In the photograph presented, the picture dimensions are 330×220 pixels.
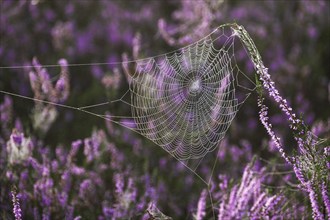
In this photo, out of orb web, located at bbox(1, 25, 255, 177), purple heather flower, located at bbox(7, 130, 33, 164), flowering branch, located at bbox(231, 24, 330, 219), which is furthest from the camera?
orb web, located at bbox(1, 25, 255, 177)

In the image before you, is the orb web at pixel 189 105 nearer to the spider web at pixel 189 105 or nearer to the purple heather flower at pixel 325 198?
the spider web at pixel 189 105

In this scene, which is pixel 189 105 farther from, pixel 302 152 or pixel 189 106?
pixel 302 152

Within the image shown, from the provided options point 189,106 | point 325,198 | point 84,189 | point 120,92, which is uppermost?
point 120,92

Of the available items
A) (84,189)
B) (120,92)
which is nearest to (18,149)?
(84,189)

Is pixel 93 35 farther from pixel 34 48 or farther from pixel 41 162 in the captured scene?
A: pixel 41 162

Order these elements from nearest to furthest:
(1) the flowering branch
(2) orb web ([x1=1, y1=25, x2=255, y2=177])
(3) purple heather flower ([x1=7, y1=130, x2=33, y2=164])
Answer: (1) the flowering branch → (3) purple heather flower ([x1=7, y1=130, x2=33, y2=164]) → (2) orb web ([x1=1, y1=25, x2=255, y2=177])

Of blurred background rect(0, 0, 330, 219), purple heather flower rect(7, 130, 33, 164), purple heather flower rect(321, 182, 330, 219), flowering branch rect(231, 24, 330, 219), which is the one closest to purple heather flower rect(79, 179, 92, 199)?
blurred background rect(0, 0, 330, 219)

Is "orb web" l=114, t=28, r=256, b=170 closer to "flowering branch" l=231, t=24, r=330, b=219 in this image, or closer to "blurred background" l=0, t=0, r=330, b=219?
"blurred background" l=0, t=0, r=330, b=219

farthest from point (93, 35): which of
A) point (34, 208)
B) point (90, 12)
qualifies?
point (34, 208)

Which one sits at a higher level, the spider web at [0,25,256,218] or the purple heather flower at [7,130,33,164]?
the spider web at [0,25,256,218]
